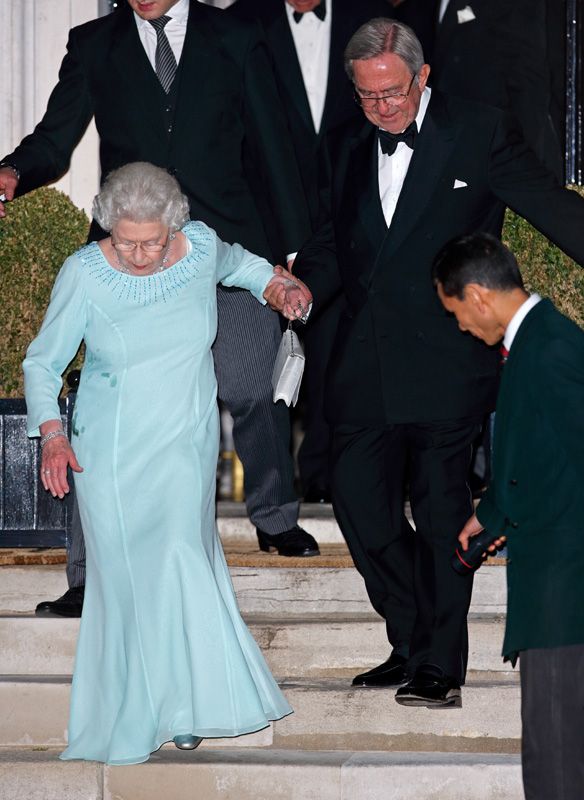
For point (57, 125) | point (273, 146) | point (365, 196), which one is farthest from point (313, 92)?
point (365, 196)

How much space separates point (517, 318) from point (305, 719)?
187 cm

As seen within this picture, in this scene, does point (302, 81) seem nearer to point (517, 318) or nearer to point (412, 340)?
point (412, 340)

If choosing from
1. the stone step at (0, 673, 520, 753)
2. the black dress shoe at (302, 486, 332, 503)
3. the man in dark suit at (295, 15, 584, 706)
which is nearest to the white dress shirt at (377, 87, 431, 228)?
the man in dark suit at (295, 15, 584, 706)

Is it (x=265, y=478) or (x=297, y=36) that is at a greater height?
(x=297, y=36)

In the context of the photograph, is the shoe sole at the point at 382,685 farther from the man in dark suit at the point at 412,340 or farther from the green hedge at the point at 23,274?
the green hedge at the point at 23,274

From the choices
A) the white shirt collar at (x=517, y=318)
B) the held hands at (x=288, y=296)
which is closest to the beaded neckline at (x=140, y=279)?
the held hands at (x=288, y=296)

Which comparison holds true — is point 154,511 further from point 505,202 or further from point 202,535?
point 505,202

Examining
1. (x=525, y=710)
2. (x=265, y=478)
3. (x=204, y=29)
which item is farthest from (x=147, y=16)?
(x=525, y=710)

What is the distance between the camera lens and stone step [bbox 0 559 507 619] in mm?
5840

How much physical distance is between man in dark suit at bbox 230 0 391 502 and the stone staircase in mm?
1032

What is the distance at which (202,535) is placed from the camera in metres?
4.99

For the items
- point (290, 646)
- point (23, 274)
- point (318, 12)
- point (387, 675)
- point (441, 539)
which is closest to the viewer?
point (441, 539)

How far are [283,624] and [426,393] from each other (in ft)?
3.57

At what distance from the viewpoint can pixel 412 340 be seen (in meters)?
5.22
